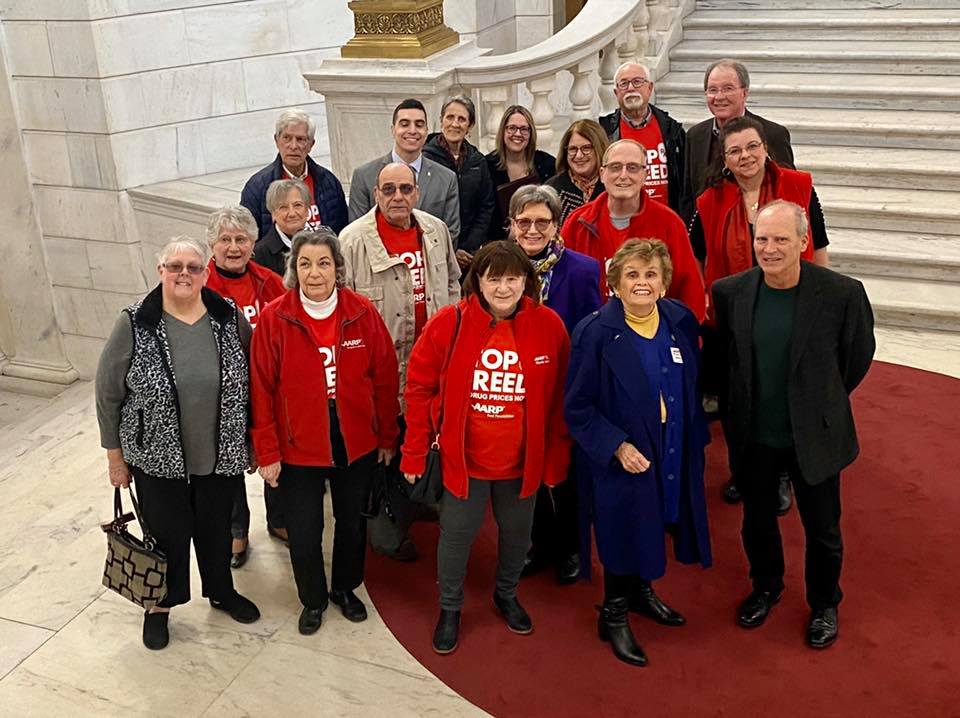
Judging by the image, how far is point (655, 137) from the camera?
550cm

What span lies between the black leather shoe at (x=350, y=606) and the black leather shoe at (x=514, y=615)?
56 cm

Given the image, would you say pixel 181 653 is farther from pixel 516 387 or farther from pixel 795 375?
pixel 795 375

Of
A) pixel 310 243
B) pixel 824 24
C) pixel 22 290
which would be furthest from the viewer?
pixel 22 290

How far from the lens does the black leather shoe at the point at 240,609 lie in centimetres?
449

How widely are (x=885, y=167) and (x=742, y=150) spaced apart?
3.72m

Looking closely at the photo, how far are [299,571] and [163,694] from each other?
0.67m

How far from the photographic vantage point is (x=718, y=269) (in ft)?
15.6

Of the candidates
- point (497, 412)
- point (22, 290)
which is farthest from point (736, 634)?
point (22, 290)

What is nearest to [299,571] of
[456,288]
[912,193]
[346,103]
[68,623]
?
[68,623]

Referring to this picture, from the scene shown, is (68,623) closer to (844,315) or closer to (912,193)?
(844,315)

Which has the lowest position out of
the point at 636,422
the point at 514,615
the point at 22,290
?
the point at 22,290

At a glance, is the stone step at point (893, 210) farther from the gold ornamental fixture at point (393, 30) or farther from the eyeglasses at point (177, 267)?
the eyeglasses at point (177, 267)

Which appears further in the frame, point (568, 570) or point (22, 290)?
point (22, 290)

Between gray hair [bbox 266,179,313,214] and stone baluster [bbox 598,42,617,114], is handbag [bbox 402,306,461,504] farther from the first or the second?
stone baluster [bbox 598,42,617,114]
